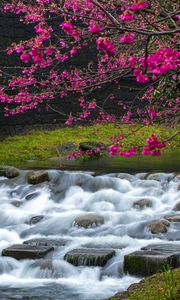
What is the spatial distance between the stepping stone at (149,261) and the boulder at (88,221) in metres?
1.77

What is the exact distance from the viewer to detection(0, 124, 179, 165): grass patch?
15.6 m

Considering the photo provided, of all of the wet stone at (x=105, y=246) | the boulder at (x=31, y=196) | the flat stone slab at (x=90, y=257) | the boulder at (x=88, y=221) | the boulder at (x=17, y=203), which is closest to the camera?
the flat stone slab at (x=90, y=257)

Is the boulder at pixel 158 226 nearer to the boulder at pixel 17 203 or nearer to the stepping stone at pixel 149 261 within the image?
the stepping stone at pixel 149 261

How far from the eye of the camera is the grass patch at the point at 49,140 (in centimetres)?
1562

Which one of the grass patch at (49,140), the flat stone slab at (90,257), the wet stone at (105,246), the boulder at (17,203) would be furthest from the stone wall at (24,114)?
the flat stone slab at (90,257)

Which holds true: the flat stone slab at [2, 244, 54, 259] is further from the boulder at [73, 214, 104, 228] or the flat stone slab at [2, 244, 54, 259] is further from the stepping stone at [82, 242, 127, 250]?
the boulder at [73, 214, 104, 228]

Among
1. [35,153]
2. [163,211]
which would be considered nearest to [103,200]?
[163,211]

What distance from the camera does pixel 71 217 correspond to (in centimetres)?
941

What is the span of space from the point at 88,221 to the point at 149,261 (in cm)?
226

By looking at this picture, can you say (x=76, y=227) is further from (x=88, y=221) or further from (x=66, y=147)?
(x=66, y=147)

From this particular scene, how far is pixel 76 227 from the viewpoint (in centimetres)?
897

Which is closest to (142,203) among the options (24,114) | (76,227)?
(76,227)

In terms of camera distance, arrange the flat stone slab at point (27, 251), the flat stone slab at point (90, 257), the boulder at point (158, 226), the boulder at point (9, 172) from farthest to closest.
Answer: the boulder at point (9, 172), the boulder at point (158, 226), the flat stone slab at point (27, 251), the flat stone slab at point (90, 257)

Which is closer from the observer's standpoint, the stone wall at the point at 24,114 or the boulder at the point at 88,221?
the boulder at the point at 88,221
